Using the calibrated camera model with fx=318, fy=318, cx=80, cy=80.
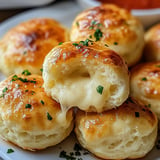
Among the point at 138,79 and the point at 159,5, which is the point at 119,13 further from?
the point at 159,5

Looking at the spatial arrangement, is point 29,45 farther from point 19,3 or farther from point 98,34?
point 19,3

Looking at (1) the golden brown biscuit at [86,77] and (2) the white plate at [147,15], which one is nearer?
(1) the golden brown biscuit at [86,77]

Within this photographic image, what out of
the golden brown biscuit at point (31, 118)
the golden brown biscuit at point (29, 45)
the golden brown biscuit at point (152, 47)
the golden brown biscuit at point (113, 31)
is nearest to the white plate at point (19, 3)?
the golden brown biscuit at point (29, 45)

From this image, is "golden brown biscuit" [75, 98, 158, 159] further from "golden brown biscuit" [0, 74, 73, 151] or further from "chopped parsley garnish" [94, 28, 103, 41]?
"chopped parsley garnish" [94, 28, 103, 41]

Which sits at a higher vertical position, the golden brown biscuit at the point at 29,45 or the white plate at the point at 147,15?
the golden brown biscuit at the point at 29,45

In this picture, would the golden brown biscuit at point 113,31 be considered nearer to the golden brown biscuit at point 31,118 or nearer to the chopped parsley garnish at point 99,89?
the chopped parsley garnish at point 99,89

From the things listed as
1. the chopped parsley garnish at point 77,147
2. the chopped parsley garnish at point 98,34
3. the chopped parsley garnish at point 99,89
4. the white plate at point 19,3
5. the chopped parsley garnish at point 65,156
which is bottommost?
the chopped parsley garnish at point 77,147

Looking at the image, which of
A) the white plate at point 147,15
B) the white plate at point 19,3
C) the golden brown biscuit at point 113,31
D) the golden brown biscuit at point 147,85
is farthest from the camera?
the white plate at point 19,3

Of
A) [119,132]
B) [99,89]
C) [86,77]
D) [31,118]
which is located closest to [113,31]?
[86,77]
